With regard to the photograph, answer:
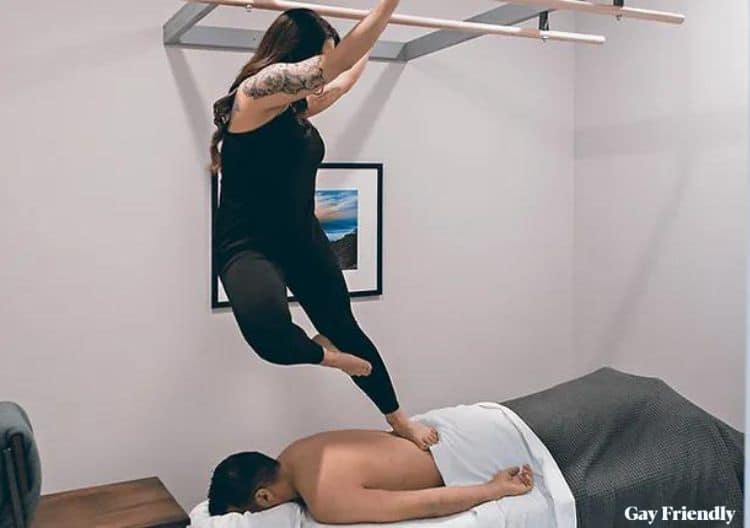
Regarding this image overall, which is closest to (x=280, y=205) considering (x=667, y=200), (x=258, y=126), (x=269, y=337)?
(x=258, y=126)

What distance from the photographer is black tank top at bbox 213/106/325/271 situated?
7.41 feet

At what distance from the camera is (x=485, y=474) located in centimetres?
279

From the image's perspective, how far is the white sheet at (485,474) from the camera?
8.45 feet

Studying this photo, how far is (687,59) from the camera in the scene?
11.4 feet

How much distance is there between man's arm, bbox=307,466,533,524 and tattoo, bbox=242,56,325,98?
1.16 meters

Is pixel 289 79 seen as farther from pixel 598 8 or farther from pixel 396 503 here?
pixel 396 503

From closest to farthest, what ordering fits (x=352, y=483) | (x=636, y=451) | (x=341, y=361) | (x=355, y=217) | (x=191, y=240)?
(x=341, y=361) < (x=352, y=483) < (x=636, y=451) < (x=191, y=240) < (x=355, y=217)

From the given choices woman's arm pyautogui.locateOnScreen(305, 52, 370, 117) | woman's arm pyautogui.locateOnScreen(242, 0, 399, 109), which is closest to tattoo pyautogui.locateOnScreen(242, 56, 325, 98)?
woman's arm pyautogui.locateOnScreen(242, 0, 399, 109)

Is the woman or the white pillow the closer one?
the woman

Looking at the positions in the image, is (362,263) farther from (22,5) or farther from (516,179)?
(22,5)

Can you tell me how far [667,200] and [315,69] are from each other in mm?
2011

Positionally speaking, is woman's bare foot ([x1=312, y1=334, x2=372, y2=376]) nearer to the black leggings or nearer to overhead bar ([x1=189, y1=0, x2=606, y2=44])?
the black leggings

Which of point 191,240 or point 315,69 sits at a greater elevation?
point 315,69

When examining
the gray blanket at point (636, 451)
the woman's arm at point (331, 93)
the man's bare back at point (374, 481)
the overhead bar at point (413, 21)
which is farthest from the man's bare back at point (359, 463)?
the overhead bar at point (413, 21)
